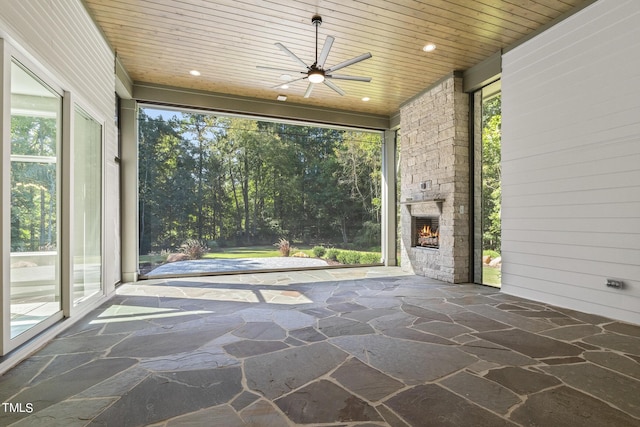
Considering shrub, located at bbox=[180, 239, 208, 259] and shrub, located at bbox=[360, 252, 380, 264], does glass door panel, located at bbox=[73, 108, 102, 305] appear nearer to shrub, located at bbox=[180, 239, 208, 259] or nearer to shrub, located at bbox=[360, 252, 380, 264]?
shrub, located at bbox=[180, 239, 208, 259]

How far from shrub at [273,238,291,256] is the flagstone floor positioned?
10.5ft

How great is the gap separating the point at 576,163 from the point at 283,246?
544 centimetres

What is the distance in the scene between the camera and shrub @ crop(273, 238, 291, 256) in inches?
288

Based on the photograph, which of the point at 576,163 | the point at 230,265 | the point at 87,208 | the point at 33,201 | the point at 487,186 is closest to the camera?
the point at 33,201

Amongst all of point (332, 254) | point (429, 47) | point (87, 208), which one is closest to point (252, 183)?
point (332, 254)

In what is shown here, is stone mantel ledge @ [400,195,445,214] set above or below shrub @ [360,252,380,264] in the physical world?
above

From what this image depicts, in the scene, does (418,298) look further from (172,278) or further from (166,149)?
(166,149)

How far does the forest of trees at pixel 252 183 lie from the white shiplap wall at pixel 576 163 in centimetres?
355

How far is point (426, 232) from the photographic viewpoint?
251 inches

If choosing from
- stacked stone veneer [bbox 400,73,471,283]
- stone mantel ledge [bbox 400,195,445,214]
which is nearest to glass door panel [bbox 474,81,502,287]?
stacked stone veneer [bbox 400,73,471,283]

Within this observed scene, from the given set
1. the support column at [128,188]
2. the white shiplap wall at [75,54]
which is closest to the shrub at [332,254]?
the support column at [128,188]

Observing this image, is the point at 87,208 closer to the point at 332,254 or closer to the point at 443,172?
the point at 332,254

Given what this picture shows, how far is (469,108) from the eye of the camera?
5539 millimetres

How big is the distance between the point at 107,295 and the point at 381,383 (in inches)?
160
